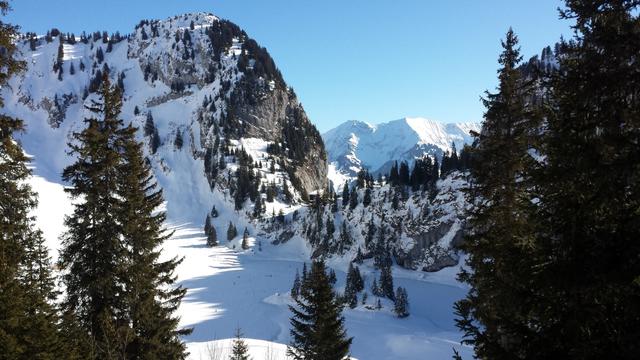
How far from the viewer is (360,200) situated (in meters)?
150

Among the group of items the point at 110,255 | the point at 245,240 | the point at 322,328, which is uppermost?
the point at 110,255

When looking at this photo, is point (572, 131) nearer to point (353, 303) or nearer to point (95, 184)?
point (95, 184)

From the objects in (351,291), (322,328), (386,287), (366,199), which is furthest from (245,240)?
(322,328)

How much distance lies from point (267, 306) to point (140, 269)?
6806cm

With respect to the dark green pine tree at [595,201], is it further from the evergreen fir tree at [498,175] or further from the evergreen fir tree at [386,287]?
the evergreen fir tree at [386,287]

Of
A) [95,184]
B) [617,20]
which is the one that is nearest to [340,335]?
[95,184]

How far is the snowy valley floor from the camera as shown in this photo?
177 ft

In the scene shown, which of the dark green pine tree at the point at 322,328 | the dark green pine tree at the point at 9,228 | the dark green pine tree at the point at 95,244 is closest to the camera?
the dark green pine tree at the point at 9,228

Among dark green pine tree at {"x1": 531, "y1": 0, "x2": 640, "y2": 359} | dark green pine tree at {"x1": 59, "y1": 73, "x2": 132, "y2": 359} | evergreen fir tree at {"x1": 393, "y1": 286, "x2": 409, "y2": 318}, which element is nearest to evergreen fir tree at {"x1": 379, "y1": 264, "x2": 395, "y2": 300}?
evergreen fir tree at {"x1": 393, "y1": 286, "x2": 409, "y2": 318}

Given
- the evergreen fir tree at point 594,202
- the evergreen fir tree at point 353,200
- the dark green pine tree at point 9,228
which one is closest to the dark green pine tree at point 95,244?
the dark green pine tree at point 9,228

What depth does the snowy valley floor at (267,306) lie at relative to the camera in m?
54.0

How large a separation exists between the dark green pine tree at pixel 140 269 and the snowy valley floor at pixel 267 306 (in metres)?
4.22

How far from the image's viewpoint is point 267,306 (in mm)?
80875

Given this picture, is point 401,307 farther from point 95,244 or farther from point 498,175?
point 95,244
